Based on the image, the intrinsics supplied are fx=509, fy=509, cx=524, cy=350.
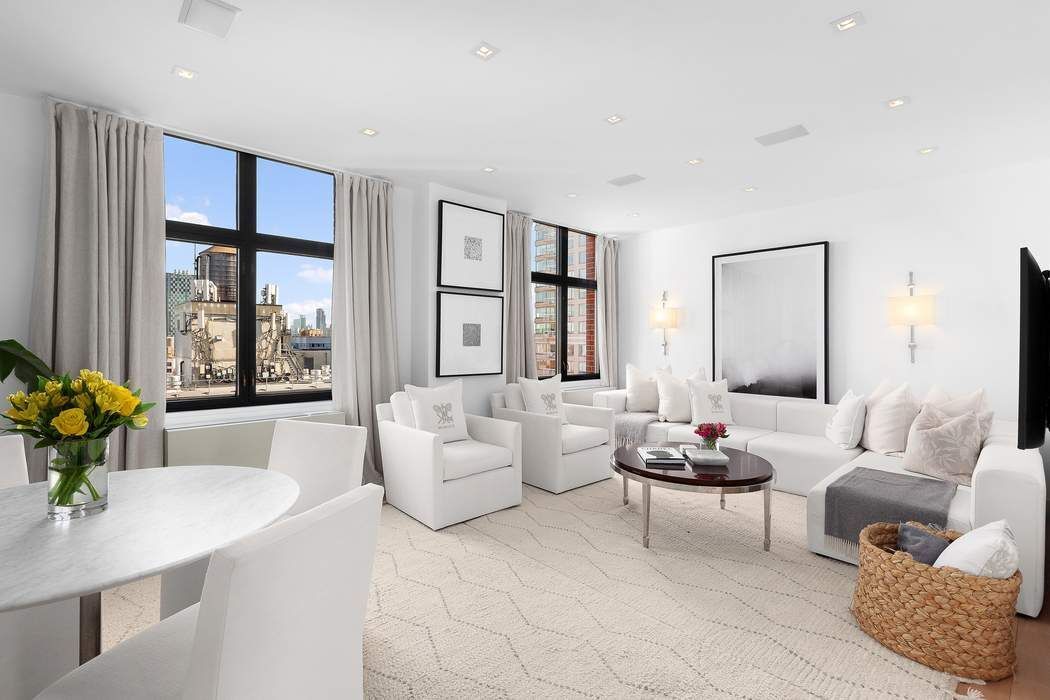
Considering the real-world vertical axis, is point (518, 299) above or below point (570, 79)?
below

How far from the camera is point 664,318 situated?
603cm

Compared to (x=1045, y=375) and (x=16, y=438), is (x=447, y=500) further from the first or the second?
(x=1045, y=375)

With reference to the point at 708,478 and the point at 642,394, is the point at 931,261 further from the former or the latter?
the point at 708,478

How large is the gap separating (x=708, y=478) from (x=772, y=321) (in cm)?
293

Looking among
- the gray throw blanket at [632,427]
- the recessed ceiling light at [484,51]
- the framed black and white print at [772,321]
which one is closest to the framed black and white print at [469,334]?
the gray throw blanket at [632,427]

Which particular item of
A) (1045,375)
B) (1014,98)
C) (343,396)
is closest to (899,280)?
(1014,98)

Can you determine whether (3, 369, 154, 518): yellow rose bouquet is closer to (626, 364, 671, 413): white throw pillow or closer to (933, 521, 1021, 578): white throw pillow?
(933, 521, 1021, 578): white throw pillow

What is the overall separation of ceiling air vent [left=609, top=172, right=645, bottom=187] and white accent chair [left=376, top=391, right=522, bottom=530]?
2.29m

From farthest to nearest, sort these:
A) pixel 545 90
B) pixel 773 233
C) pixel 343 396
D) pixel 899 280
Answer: pixel 773 233 → pixel 899 280 → pixel 343 396 → pixel 545 90

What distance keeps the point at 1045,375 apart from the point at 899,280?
3009mm

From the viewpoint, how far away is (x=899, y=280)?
4500mm

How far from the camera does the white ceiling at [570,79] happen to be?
219cm

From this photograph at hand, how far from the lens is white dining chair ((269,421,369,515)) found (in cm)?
214

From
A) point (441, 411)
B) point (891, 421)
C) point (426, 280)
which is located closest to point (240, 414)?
point (441, 411)
